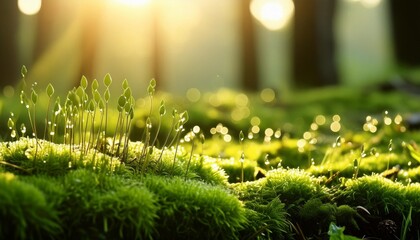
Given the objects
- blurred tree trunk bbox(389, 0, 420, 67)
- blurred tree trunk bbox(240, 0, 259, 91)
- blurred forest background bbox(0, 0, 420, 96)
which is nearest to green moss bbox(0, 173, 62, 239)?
blurred forest background bbox(0, 0, 420, 96)

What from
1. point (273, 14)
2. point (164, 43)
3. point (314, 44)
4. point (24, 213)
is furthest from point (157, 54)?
point (273, 14)

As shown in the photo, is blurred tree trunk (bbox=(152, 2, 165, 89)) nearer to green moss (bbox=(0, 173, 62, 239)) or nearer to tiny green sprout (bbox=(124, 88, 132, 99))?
tiny green sprout (bbox=(124, 88, 132, 99))

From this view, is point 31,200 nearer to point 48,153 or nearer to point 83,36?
point 48,153

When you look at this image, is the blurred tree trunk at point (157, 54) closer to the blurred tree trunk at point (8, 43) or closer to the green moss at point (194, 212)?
the blurred tree trunk at point (8, 43)

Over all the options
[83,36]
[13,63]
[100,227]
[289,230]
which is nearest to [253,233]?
[289,230]

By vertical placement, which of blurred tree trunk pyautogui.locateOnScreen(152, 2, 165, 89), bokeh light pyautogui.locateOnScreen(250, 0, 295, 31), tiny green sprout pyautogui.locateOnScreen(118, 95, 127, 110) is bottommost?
blurred tree trunk pyautogui.locateOnScreen(152, 2, 165, 89)
